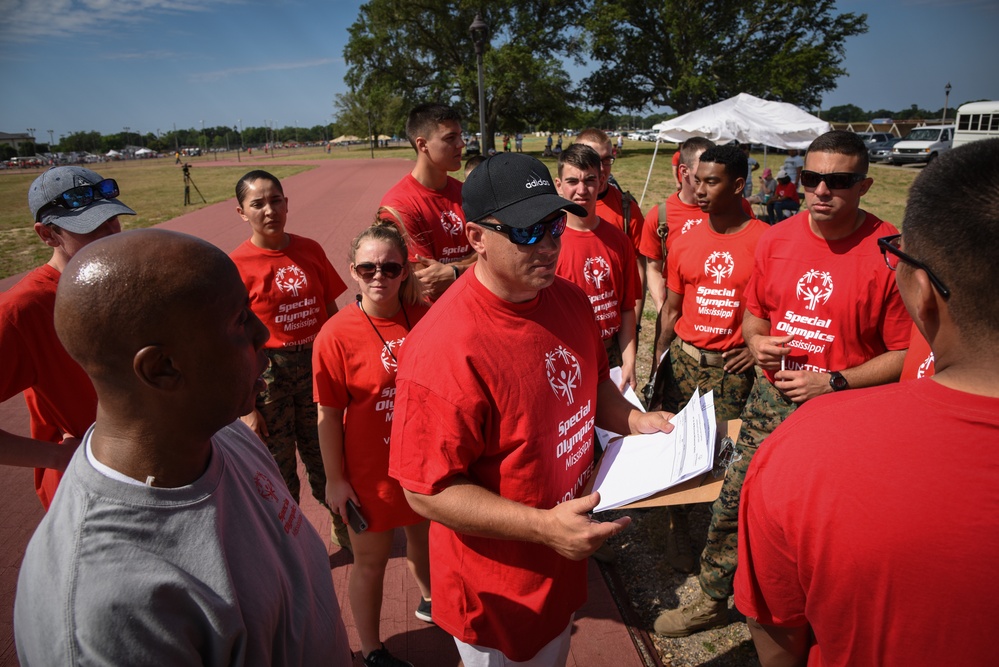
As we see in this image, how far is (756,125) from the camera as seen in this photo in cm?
1327

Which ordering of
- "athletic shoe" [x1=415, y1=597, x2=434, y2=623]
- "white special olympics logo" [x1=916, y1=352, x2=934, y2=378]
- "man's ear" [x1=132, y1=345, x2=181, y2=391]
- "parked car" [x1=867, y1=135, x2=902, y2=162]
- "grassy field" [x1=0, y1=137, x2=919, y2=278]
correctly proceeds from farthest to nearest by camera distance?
"parked car" [x1=867, y1=135, x2=902, y2=162], "grassy field" [x1=0, y1=137, x2=919, y2=278], "athletic shoe" [x1=415, y1=597, x2=434, y2=623], "white special olympics logo" [x1=916, y1=352, x2=934, y2=378], "man's ear" [x1=132, y1=345, x2=181, y2=391]

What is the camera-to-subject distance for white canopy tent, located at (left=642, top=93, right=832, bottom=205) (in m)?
13.1

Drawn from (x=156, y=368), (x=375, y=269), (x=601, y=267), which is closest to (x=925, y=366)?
(x=601, y=267)

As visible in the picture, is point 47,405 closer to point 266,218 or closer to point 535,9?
point 266,218

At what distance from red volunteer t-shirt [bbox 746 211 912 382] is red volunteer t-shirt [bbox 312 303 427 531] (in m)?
2.07

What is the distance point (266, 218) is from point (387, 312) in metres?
1.52

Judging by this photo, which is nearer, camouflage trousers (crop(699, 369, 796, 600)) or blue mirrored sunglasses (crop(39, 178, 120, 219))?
blue mirrored sunglasses (crop(39, 178, 120, 219))

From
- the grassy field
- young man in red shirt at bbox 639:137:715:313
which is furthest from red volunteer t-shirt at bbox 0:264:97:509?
the grassy field

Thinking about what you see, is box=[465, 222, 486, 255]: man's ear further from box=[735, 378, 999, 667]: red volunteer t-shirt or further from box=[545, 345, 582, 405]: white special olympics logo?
box=[735, 378, 999, 667]: red volunteer t-shirt

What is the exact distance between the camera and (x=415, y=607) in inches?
136

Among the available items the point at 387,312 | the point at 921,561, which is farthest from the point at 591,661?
the point at 921,561

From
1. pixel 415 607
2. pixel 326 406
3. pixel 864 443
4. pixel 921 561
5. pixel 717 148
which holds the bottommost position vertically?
pixel 415 607

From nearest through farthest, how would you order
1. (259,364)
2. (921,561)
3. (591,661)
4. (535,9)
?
(921,561), (259,364), (591,661), (535,9)

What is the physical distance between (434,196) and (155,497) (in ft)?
10.3
